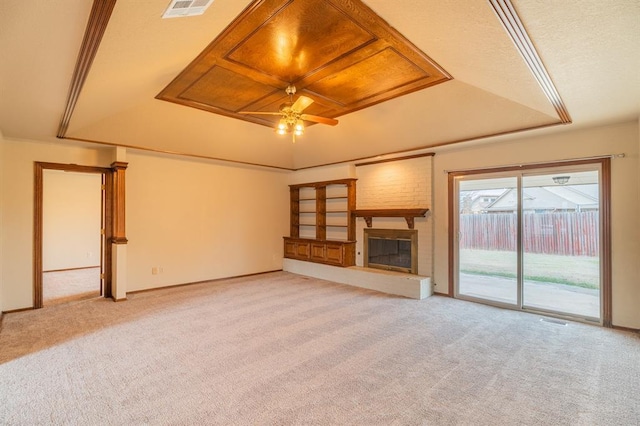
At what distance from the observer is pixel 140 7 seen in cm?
187

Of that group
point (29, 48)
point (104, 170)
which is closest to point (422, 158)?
point (29, 48)

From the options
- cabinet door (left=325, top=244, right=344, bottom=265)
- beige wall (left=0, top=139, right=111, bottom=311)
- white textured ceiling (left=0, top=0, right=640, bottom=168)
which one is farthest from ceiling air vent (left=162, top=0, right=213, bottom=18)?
cabinet door (left=325, top=244, right=344, bottom=265)

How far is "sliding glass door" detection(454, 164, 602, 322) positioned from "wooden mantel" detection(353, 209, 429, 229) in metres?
0.66

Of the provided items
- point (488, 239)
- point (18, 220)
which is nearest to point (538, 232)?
point (488, 239)

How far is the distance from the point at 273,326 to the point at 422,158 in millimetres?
3915

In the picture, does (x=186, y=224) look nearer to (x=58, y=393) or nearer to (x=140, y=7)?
(x=58, y=393)

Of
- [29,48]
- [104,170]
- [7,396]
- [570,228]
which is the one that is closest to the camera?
[29,48]

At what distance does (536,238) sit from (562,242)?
1.01 feet

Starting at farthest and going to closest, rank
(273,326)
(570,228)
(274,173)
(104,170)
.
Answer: (274,173) → (104,170) → (570,228) → (273,326)

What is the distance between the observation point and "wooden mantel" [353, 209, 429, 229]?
219 inches

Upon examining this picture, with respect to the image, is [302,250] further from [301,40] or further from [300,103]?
[301,40]

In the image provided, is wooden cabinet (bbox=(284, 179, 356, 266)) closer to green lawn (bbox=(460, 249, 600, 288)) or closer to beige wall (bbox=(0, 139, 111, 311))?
green lawn (bbox=(460, 249, 600, 288))

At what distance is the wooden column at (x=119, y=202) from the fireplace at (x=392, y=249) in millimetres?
4544

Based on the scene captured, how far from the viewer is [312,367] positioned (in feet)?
9.36
